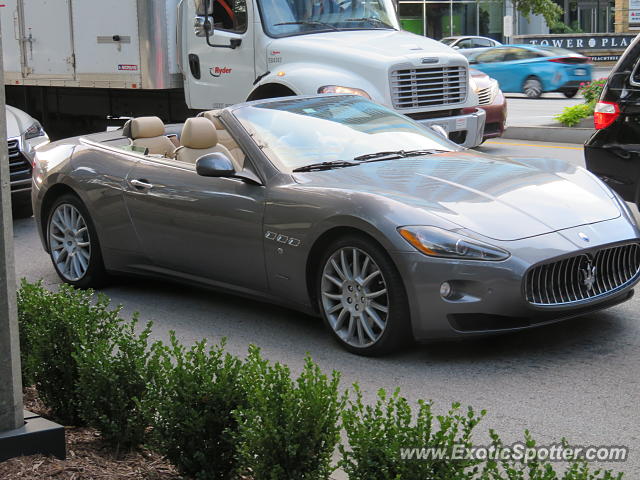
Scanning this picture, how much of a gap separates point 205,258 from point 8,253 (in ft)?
10.1

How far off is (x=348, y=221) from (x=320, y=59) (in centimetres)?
740

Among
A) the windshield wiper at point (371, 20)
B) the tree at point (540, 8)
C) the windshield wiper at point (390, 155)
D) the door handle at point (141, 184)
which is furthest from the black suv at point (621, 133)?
the tree at point (540, 8)

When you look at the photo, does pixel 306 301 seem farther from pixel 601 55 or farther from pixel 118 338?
pixel 601 55

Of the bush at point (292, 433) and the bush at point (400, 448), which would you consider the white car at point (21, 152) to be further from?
the bush at point (400, 448)

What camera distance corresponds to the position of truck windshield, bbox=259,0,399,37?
13.8m

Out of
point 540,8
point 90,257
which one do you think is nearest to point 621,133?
point 90,257

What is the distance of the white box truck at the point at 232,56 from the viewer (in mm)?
13430

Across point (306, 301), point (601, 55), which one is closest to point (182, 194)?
point (306, 301)

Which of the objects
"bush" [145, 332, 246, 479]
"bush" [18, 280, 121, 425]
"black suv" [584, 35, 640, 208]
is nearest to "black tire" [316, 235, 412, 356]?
"bush" [18, 280, 121, 425]

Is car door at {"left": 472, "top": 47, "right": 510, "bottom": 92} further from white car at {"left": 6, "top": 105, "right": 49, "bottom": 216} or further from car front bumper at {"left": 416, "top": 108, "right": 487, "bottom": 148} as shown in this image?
white car at {"left": 6, "top": 105, "right": 49, "bottom": 216}

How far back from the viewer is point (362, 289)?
6203mm

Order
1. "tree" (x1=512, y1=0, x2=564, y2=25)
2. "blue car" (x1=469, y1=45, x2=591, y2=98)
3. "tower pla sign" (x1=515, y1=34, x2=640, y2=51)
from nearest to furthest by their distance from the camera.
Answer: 1. "blue car" (x1=469, y1=45, x2=591, y2=98)
2. "tower pla sign" (x1=515, y1=34, x2=640, y2=51)
3. "tree" (x1=512, y1=0, x2=564, y2=25)

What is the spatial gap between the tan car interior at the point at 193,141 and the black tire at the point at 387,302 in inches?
50.3

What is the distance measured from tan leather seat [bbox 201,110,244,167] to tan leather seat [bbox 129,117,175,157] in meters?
0.54
